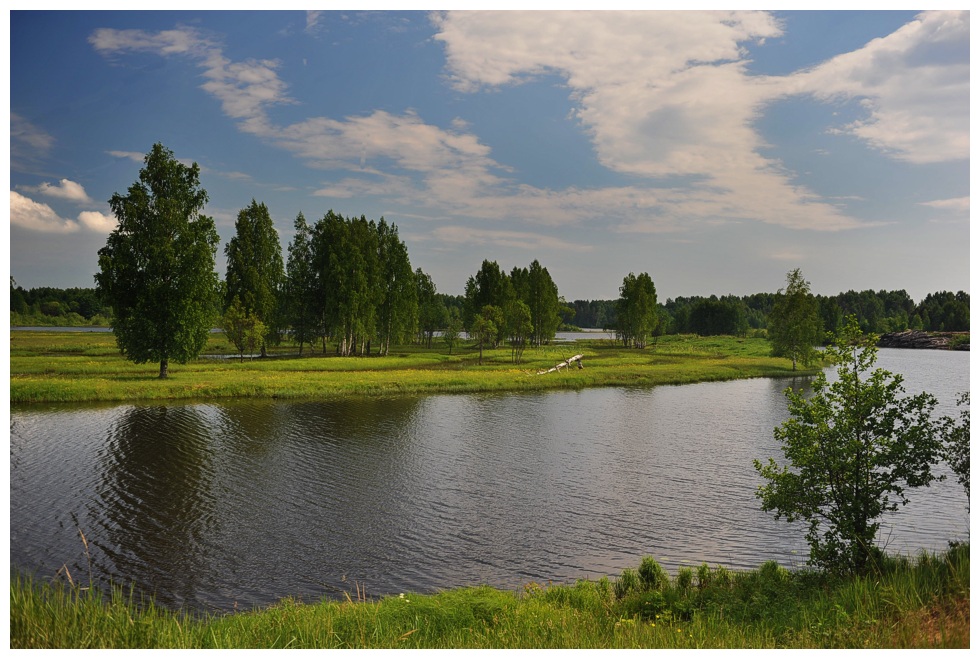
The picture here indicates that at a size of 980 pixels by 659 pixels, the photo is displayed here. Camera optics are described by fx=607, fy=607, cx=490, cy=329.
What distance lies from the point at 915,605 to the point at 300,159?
47900mm

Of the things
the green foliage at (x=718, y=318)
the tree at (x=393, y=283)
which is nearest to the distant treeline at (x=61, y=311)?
the tree at (x=393, y=283)

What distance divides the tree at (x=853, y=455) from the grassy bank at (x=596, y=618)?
71cm

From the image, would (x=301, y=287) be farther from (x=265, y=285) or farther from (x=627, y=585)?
(x=627, y=585)

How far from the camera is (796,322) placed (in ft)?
226

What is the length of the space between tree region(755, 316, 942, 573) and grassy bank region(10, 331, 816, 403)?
118ft

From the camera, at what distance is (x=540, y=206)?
82.3 metres

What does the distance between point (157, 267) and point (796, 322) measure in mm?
63901

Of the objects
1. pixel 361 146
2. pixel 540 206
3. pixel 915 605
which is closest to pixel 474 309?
pixel 540 206

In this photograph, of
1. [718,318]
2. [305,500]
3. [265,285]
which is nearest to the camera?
[305,500]

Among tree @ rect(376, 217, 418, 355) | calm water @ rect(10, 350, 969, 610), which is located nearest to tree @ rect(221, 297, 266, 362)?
tree @ rect(376, 217, 418, 355)

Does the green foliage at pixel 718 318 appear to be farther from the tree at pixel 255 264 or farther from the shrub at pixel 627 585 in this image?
the shrub at pixel 627 585

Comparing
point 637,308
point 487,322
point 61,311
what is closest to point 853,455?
point 487,322

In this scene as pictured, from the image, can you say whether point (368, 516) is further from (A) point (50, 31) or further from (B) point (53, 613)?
(A) point (50, 31)

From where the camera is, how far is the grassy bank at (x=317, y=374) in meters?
40.5
